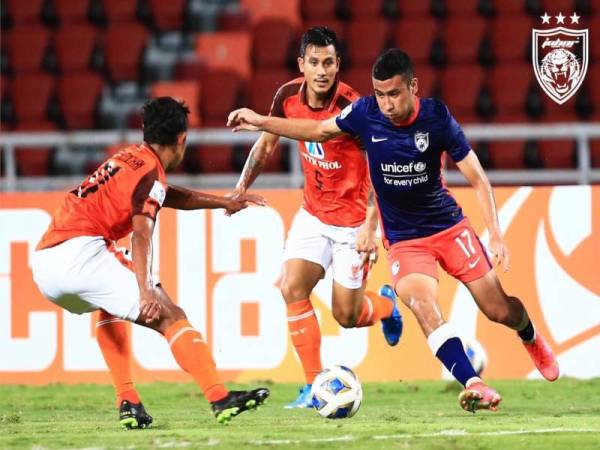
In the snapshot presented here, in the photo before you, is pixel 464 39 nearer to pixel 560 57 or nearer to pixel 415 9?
pixel 415 9

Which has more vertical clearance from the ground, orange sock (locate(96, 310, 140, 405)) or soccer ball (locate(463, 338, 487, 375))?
orange sock (locate(96, 310, 140, 405))

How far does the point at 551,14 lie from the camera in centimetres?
1029

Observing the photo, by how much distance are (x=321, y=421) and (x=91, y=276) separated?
139 centimetres

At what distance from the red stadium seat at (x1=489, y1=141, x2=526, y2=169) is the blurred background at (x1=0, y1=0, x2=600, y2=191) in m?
0.01

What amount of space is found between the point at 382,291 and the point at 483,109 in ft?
12.5

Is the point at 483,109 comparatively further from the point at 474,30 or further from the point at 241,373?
the point at 241,373

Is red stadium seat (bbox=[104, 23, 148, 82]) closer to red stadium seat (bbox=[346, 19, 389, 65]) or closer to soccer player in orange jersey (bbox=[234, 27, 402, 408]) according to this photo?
red stadium seat (bbox=[346, 19, 389, 65])

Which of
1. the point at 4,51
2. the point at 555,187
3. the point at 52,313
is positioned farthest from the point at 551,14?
the point at 4,51

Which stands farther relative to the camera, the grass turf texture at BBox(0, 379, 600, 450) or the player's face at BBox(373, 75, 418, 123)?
the player's face at BBox(373, 75, 418, 123)

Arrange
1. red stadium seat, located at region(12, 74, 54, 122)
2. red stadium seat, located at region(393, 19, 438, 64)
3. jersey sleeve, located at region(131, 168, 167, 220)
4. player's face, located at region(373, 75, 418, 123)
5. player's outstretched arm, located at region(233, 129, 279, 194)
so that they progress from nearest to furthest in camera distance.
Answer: jersey sleeve, located at region(131, 168, 167, 220), player's face, located at region(373, 75, 418, 123), player's outstretched arm, located at region(233, 129, 279, 194), red stadium seat, located at region(393, 19, 438, 64), red stadium seat, located at region(12, 74, 54, 122)

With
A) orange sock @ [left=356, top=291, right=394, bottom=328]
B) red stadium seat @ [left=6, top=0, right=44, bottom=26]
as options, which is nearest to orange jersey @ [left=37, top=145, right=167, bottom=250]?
orange sock @ [left=356, top=291, right=394, bottom=328]

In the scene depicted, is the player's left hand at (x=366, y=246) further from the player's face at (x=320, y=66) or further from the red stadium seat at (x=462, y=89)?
the red stadium seat at (x=462, y=89)

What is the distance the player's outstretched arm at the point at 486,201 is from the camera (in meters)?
6.68

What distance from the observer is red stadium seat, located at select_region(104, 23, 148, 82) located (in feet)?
45.3
